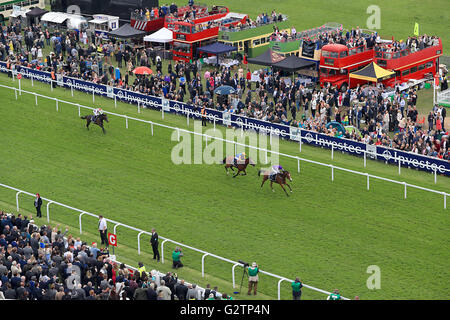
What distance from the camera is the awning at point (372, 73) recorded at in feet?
142

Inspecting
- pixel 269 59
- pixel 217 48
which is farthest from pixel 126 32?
pixel 269 59

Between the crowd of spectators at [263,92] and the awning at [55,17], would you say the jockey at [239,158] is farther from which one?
the awning at [55,17]

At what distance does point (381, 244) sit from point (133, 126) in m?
14.8

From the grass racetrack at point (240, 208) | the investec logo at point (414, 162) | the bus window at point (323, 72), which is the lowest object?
the grass racetrack at point (240, 208)

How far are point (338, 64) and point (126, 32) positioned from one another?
46.8 feet

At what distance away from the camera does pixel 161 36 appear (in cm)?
5050

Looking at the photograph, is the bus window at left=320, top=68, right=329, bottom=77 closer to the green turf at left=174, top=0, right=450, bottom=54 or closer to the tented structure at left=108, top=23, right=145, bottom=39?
the green turf at left=174, top=0, right=450, bottom=54

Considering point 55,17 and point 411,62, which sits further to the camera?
point 55,17

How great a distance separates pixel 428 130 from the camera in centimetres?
3775

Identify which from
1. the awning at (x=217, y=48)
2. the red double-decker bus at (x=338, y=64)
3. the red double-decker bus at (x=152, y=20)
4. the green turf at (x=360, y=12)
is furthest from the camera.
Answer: the green turf at (x=360, y=12)

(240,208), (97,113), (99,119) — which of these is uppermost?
(97,113)

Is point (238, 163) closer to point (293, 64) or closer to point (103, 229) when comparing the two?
point (103, 229)

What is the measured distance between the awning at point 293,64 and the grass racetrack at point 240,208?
26.7 feet

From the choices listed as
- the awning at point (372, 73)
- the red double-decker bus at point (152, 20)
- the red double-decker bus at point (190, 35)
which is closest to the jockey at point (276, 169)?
the awning at point (372, 73)
